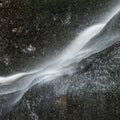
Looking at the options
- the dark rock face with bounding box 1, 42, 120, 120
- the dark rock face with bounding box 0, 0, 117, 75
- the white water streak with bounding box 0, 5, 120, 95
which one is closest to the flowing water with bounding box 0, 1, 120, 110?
the white water streak with bounding box 0, 5, 120, 95

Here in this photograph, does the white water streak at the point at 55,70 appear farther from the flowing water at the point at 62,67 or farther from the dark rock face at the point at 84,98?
the dark rock face at the point at 84,98

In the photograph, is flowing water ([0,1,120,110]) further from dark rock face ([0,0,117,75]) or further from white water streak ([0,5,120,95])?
dark rock face ([0,0,117,75])

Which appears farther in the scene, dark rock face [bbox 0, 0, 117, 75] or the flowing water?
dark rock face [bbox 0, 0, 117, 75]

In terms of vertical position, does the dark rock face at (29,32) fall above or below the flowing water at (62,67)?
above

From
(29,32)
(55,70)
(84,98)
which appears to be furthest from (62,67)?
(29,32)

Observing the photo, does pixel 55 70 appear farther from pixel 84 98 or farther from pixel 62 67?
pixel 84 98

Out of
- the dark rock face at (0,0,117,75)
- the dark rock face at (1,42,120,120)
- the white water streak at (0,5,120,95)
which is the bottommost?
the dark rock face at (1,42,120,120)

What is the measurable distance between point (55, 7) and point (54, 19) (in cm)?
36

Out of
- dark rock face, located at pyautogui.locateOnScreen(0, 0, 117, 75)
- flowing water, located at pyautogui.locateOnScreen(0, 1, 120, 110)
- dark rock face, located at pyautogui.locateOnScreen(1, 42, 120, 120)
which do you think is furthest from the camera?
dark rock face, located at pyautogui.locateOnScreen(0, 0, 117, 75)

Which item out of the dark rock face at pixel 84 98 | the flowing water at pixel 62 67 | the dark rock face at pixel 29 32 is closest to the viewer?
the dark rock face at pixel 84 98

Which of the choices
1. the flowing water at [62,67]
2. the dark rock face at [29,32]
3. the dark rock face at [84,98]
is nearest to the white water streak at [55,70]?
the flowing water at [62,67]

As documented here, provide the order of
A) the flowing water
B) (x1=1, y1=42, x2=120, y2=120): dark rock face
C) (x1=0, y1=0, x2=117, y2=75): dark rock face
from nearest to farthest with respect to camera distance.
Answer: (x1=1, y1=42, x2=120, y2=120): dark rock face, the flowing water, (x1=0, y1=0, x2=117, y2=75): dark rock face

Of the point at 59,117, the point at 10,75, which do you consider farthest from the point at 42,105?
the point at 10,75

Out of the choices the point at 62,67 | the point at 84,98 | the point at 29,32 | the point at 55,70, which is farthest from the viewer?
the point at 29,32
